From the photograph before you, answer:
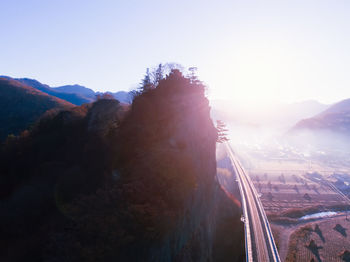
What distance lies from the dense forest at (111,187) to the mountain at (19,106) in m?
23.9

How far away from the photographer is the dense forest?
11.4 metres

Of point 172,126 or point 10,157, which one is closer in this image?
point 10,157

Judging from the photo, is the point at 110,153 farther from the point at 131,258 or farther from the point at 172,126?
the point at 131,258

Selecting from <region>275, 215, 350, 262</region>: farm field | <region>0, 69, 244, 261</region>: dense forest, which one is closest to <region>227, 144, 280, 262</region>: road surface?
<region>0, 69, 244, 261</region>: dense forest

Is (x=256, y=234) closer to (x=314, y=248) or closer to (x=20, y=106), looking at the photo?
(x=314, y=248)

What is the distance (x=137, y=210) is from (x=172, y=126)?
502 inches

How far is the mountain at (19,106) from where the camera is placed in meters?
42.9

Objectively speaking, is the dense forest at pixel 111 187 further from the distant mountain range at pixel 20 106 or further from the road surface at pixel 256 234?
the distant mountain range at pixel 20 106

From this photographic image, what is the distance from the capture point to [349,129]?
176875mm

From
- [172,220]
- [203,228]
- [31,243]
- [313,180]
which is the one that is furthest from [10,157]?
[313,180]

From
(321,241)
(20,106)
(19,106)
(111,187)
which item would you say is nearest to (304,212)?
(321,241)

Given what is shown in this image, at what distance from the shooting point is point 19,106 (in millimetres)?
53469

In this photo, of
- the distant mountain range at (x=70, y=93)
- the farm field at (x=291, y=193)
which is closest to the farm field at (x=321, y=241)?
the farm field at (x=291, y=193)

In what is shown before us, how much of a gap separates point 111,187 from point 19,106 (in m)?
56.4
